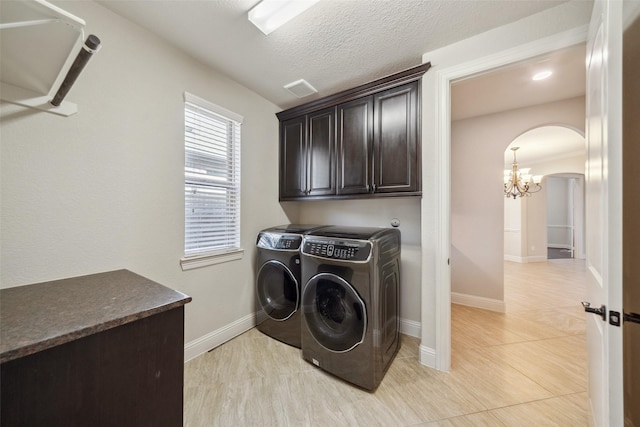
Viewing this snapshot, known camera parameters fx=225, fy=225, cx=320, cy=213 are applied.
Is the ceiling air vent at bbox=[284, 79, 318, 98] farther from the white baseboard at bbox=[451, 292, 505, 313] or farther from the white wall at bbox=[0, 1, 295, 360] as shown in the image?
the white baseboard at bbox=[451, 292, 505, 313]

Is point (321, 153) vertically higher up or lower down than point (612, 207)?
higher up

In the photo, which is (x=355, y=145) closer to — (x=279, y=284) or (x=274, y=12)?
(x=274, y=12)

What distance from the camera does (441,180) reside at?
1.73 meters

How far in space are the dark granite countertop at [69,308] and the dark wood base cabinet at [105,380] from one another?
0.14ft

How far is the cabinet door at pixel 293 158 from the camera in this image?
2525mm

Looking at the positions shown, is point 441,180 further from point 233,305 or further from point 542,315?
point 542,315

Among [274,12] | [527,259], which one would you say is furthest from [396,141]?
[527,259]

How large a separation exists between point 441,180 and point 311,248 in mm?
1131

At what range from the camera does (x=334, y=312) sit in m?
1.75

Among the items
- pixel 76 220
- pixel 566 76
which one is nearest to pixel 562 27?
pixel 566 76

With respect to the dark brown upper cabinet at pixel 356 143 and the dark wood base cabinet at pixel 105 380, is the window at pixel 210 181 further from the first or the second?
the dark wood base cabinet at pixel 105 380

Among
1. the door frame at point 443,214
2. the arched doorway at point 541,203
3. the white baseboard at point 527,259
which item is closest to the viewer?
the door frame at point 443,214

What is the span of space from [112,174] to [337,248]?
5.11 feet

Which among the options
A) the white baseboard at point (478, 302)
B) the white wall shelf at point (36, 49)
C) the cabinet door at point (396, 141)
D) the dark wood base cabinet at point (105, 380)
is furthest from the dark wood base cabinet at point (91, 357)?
the white baseboard at point (478, 302)
